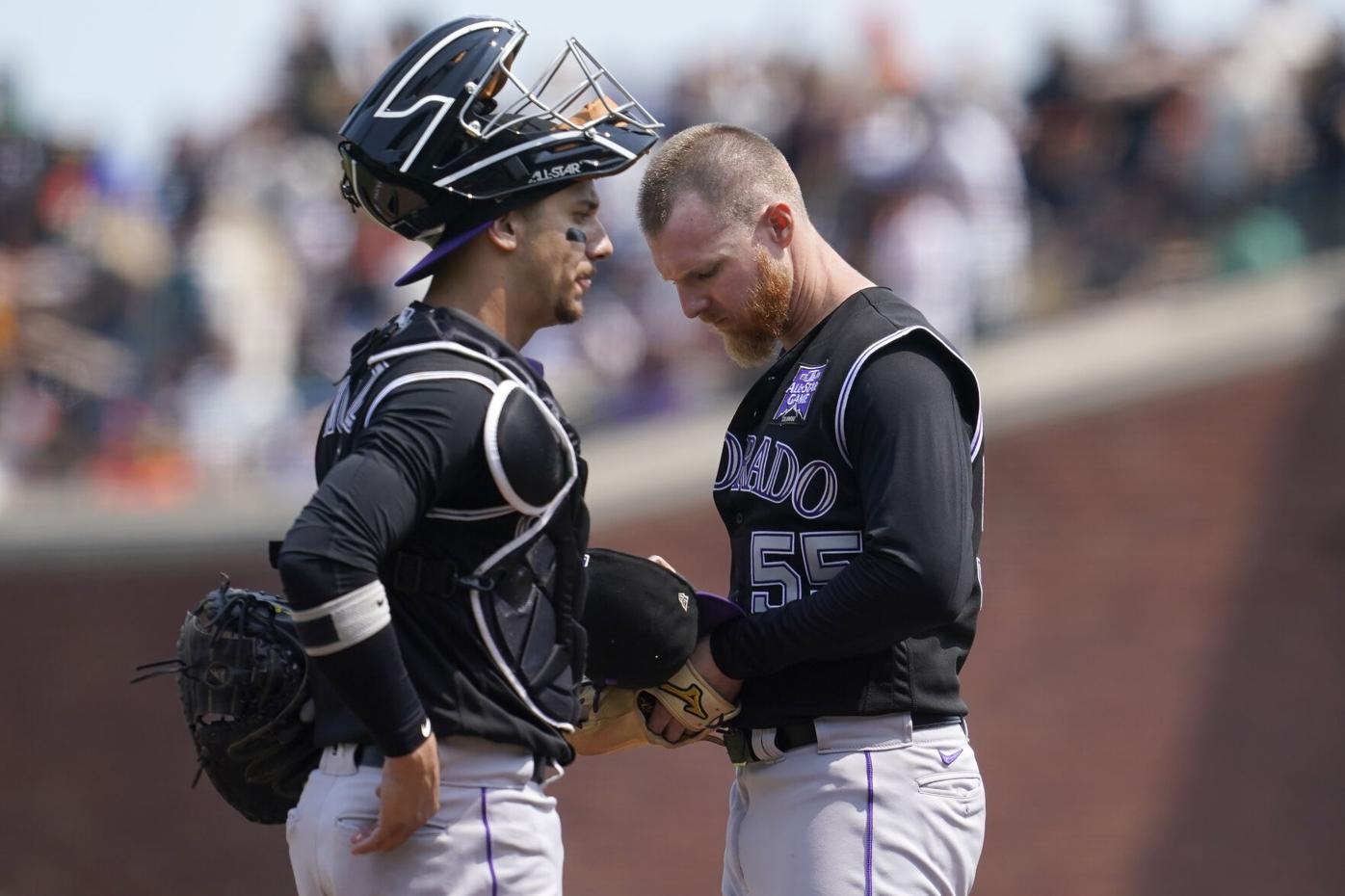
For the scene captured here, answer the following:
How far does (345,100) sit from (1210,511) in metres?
6.26

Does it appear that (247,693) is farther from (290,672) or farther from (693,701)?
(693,701)

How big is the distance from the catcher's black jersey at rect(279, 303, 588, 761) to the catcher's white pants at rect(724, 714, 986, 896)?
0.61 m

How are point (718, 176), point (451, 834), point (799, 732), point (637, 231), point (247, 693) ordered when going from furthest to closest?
point (637, 231) → point (718, 176) → point (799, 732) → point (247, 693) → point (451, 834)

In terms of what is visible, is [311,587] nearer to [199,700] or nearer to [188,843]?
[199,700]

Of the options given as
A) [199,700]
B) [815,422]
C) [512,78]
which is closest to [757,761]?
[815,422]

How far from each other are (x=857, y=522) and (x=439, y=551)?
97 cm

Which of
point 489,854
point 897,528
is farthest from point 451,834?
point 897,528

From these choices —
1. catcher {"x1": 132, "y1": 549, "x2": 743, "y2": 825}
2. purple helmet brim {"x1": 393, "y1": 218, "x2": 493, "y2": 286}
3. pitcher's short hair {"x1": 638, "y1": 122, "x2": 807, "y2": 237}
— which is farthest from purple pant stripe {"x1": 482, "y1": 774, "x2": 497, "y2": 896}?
pitcher's short hair {"x1": 638, "y1": 122, "x2": 807, "y2": 237}

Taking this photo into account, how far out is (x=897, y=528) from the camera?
3453mm

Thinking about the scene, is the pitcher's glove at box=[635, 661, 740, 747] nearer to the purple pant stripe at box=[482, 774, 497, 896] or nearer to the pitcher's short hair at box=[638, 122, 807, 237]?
the purple pant stripe at box=[482, 774, 497, 896]

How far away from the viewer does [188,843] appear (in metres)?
11.4

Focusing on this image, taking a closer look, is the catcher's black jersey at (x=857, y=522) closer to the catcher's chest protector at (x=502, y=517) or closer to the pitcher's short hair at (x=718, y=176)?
the pitcher's short hair at (x=718, y=176)

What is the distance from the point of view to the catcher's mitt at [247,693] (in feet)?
10.7

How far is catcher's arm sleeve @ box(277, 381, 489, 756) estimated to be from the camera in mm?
2885
